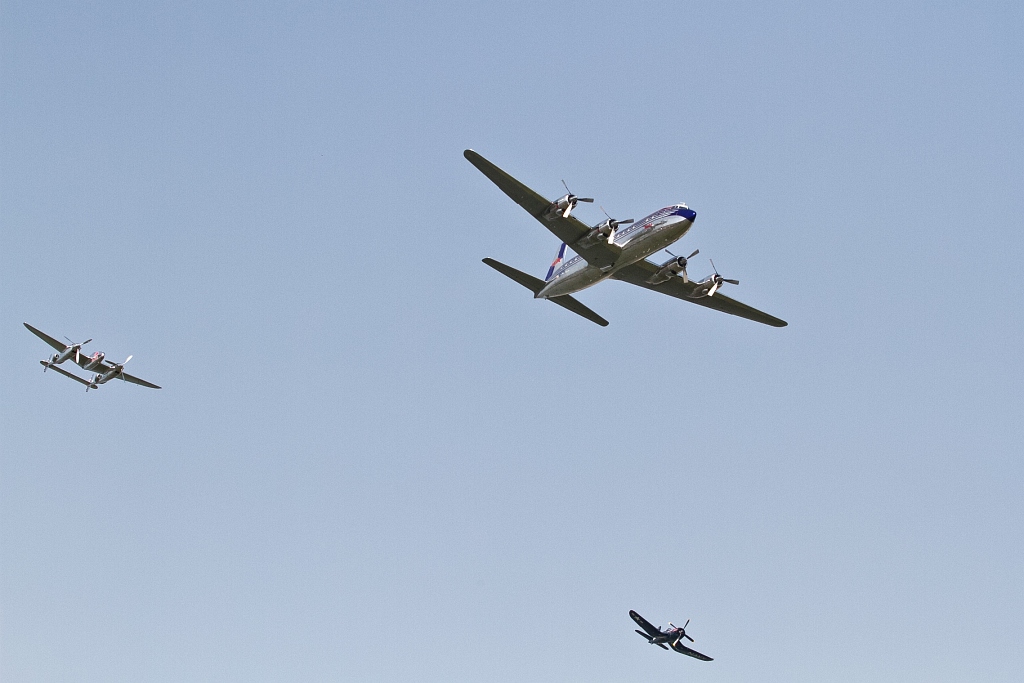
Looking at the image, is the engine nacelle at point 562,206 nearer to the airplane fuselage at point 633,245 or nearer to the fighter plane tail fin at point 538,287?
the airplane fuselage at point 633,245

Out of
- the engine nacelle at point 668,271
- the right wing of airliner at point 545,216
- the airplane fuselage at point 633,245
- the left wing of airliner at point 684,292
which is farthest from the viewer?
the left wing of airliner at point 684,292

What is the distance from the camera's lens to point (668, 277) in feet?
161

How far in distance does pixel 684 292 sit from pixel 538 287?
8.56m

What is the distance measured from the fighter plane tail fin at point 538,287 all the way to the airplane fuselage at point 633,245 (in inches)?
34.5

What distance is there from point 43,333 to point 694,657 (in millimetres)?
49005

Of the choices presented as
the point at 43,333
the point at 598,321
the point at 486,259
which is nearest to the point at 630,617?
the point at 598,321

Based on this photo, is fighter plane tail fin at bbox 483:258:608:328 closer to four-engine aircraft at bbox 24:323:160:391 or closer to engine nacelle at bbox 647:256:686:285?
engine nacelle at bbox 647:256:686:285

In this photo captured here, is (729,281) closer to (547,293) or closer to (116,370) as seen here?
(547,293)

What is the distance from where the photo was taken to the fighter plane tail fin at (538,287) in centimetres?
4912

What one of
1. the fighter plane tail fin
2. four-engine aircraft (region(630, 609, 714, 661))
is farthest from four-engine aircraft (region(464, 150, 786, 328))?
four-engine aircraft (region(630, 609, 714, 661))

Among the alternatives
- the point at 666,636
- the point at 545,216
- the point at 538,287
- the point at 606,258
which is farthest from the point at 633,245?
the point at 666,636

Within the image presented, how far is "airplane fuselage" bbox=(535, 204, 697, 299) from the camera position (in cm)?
4178

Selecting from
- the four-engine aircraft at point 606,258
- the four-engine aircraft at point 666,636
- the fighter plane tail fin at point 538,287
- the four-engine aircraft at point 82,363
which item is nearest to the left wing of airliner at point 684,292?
the four-engine aircraft at point 606,258

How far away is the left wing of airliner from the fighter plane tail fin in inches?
114
